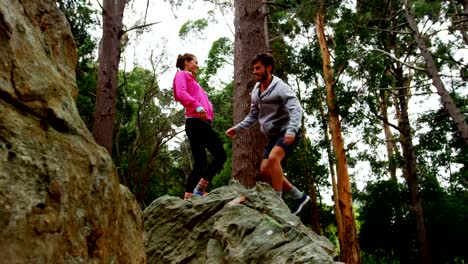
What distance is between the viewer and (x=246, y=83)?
6133 millimetres

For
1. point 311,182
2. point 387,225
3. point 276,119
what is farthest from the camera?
point 311,182

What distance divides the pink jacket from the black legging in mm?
119

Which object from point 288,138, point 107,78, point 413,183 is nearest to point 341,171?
point 413,183

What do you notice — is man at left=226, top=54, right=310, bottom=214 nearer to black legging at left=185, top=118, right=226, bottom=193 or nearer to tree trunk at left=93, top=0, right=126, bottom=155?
black legging at left=185, top=118, right=226, bottom=193

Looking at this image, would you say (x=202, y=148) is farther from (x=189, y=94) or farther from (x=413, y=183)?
(x=413, y=183)

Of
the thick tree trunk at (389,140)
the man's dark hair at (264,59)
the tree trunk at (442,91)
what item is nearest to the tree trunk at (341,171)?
the thick tree trunk at (389,140)

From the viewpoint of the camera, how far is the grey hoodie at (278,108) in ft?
14.2

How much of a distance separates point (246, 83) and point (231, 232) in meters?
2.67

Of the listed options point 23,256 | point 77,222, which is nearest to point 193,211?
point 77,222

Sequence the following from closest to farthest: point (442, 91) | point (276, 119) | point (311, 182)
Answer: point (276, 119) → point (442, 91) → point (311, 182)

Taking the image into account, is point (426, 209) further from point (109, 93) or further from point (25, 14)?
point (25, 14)

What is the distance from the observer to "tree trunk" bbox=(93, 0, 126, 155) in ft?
26.9

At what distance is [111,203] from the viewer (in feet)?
7.22

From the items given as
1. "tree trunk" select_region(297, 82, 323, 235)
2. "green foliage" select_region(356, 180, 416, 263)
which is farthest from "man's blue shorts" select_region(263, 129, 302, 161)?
"tree trunk" select_region(297, 82, 323, 235)
